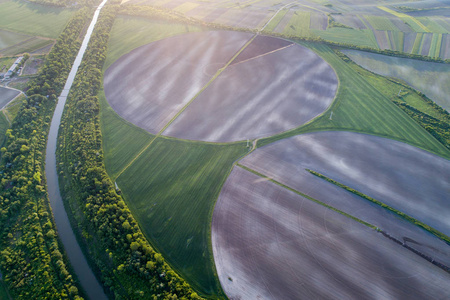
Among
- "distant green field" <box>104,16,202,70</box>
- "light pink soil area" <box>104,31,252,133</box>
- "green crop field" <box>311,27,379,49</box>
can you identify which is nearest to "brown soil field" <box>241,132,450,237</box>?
"light pink soil area" <box>104,31,252,133</box>

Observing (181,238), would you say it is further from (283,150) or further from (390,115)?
(390,115)

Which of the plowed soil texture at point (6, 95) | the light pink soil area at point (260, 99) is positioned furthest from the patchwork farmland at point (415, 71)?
the plowed soil texture at point (6, 95)

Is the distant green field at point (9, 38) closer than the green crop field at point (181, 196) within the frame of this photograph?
No

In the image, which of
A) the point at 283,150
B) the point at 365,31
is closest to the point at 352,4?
the point at 365,31

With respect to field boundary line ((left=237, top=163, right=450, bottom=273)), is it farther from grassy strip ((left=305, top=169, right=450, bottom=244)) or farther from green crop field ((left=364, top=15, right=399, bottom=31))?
green crop field ((left=364, top=15, right=399, bottom=31))

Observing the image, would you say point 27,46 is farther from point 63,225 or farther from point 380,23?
point 380,23

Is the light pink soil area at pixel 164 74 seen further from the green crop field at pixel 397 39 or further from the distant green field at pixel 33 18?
the green crop field at pixel 397 39

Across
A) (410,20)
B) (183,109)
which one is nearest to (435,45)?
(410,20)
